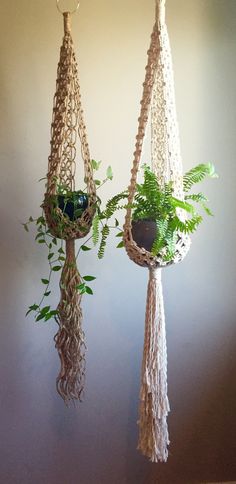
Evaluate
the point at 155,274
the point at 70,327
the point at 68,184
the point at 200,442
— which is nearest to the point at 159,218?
the point at 155,274

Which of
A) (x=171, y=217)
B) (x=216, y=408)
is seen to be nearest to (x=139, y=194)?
(x=171, y=217)

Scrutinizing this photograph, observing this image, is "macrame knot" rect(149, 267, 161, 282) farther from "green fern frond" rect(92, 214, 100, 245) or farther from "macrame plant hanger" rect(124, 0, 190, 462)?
"green fern frond" rect(92, 214, 100, 245)

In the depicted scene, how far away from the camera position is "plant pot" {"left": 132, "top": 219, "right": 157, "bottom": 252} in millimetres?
1133

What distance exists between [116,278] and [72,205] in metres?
0.41

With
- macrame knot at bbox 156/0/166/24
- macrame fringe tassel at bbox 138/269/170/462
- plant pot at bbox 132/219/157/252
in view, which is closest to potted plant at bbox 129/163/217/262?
plant pot at bbox 132/219/157/252

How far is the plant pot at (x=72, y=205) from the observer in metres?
1.21

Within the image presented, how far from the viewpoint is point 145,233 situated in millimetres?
1138

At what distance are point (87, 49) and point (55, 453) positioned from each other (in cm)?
132

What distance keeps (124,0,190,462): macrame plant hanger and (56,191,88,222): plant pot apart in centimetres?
14

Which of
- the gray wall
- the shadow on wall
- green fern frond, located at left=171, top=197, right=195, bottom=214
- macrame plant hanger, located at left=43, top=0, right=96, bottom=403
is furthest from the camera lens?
the shadow on wall

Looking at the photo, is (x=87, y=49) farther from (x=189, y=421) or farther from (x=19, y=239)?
(x=189, y=421)

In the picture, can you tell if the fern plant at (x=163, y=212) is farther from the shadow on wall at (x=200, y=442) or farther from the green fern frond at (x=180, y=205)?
the shadow on wall at (x=200, y=442)

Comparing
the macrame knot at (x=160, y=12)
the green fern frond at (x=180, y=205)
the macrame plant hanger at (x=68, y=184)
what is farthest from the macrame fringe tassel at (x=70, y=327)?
the macrame knot at (x=160, y=12)

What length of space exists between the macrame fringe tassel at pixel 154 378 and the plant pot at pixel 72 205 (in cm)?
25
